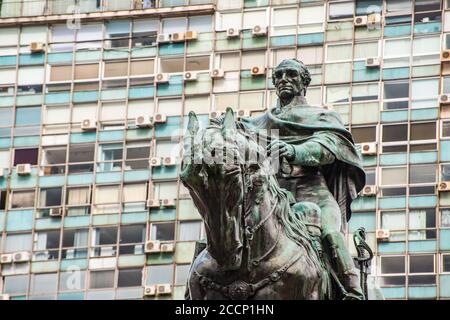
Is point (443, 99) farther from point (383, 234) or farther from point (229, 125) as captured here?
point (229, 125)

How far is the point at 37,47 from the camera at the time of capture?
108938 millimetres

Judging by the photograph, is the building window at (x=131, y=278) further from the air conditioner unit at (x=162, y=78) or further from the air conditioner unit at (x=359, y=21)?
the air conditioner unit at (x=359, y=21)

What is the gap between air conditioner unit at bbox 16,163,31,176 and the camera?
106125 millimetres

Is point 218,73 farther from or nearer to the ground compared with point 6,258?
farther from the ground

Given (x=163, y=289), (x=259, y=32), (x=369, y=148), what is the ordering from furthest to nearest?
1. (x=259, y=32)
2. (x=369, y=148)
3. (x=163, y=289)

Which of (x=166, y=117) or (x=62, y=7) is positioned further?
(x=62, y=7)

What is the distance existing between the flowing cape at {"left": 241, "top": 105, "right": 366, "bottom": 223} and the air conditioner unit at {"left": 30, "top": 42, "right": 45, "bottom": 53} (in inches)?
2849

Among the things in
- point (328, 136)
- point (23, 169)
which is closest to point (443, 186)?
point (23, 169)

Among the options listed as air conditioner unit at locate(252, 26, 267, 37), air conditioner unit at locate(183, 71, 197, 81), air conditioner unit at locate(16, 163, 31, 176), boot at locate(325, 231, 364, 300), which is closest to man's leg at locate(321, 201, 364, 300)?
boot at locate(325, 231, 364, 300)

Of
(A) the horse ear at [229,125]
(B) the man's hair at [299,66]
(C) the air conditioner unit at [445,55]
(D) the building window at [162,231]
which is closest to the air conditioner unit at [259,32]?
(C) the air conditioner unit at [445,55]

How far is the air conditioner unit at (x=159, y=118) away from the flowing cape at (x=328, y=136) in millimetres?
66992

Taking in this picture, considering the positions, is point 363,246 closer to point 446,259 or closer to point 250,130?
point 250,130

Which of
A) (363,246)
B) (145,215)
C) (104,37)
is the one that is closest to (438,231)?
(145,215)

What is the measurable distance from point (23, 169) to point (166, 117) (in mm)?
6847
